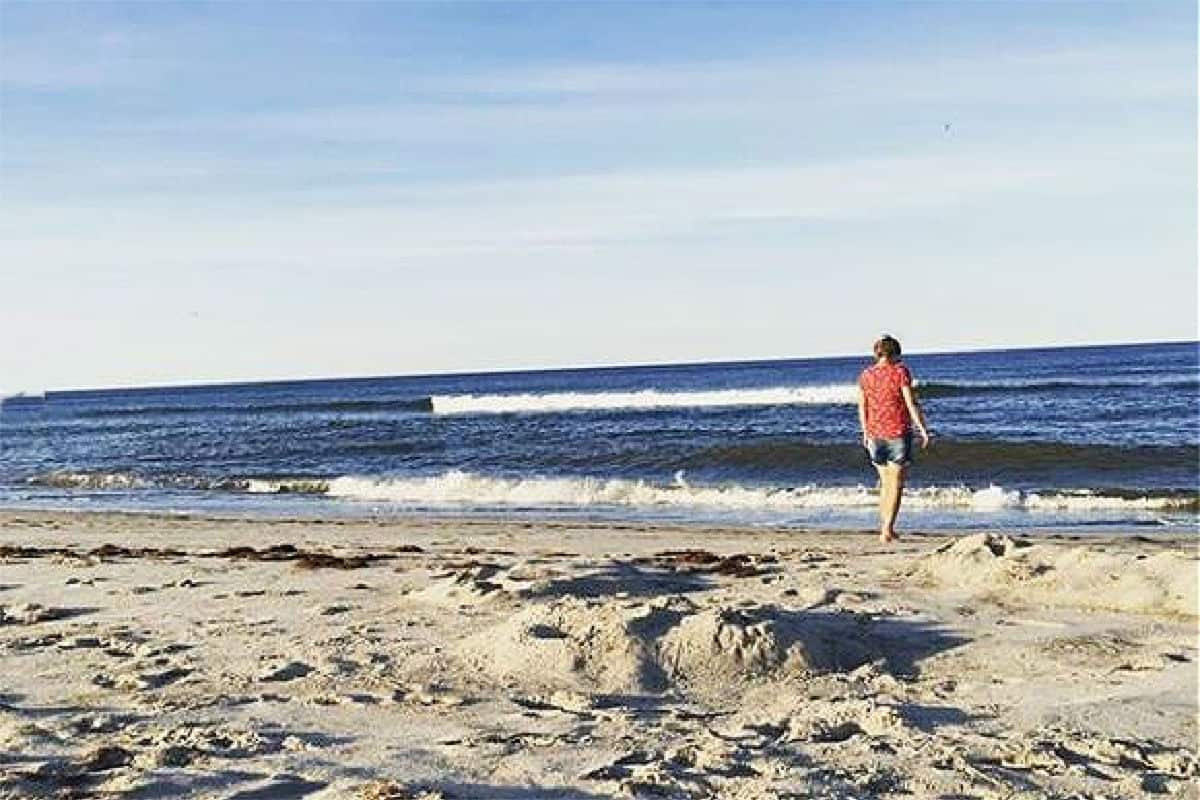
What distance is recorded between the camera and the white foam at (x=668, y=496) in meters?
15.1

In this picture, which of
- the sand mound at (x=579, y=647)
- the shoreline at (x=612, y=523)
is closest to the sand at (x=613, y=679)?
the sand mound at (x=579, y=647)

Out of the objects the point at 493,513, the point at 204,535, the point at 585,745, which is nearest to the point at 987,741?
the point at 585,745

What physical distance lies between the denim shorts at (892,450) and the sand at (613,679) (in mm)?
1338

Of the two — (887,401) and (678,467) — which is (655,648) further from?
(678,467)

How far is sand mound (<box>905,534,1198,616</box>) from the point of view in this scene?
6.59 metres

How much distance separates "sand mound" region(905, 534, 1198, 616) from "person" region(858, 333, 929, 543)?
77.0 inches

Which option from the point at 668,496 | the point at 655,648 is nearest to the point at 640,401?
the point at 668,496

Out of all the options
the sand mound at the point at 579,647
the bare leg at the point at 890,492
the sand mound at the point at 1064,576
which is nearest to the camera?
the sand mound at the point at 579,647

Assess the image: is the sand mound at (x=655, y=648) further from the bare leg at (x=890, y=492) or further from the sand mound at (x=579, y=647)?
the bare leg at (x=890, y=492)

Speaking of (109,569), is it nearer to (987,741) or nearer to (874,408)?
(874,408)

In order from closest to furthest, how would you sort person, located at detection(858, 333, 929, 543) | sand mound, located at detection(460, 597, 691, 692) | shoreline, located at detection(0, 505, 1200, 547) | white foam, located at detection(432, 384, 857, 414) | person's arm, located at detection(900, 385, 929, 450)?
sand mound, located at detection(460, 597, 691, 692) < person's arm, located at detection(900, 385, 929, 450) < person, located at detection(858, 333, 929, 543) < shoreline, located at detection(0, 505, 1200, 547) < white foam, located at detection(432, 384, 857, 414)

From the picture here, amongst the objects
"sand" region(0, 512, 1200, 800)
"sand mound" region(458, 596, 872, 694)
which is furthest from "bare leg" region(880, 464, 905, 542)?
"sand mound" region(458, 596, 872, 694)

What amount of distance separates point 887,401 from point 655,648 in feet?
16.4

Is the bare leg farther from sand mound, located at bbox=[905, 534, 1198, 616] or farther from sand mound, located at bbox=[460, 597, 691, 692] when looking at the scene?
sand mound, located at bbox=[460, 597, 691, 692]
